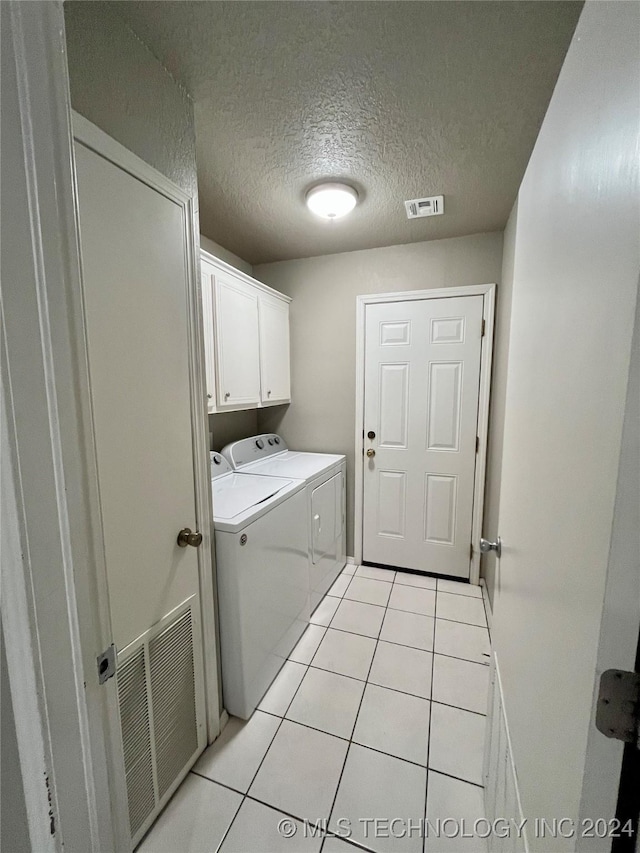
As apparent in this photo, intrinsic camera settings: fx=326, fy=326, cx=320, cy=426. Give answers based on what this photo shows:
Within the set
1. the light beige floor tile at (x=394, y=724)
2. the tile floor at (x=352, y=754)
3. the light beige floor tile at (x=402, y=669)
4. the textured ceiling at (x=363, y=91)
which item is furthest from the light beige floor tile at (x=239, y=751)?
the textured ceiling at (x=363, y=91)

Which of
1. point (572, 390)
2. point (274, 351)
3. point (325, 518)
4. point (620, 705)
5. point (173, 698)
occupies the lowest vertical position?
point (173, 698)

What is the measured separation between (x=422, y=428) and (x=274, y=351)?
4.15ft

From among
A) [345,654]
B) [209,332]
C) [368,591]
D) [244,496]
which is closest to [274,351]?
[209,332]

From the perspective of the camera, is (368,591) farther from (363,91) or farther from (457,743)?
(363,91)

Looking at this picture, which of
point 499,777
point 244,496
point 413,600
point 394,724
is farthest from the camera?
point 413,600

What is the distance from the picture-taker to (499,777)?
2.97 feet

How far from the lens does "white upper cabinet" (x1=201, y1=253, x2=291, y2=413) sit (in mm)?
1794

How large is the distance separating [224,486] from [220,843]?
131 cm

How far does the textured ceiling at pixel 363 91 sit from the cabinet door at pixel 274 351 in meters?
0.68

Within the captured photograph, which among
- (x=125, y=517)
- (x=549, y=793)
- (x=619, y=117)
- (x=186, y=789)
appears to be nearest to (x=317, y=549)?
(x=186, y=789)

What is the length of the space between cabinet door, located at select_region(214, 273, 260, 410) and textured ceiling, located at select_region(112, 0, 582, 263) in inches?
18.3

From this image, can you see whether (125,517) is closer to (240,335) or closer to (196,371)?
(196,371)

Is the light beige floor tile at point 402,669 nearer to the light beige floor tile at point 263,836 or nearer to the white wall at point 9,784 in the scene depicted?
the light beige floor tile at point 263,836

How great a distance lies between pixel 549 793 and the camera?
53 cm
